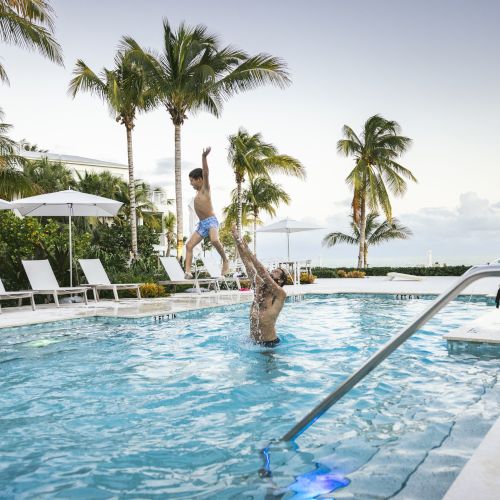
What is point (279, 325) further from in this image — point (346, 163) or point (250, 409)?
point (346, 163)

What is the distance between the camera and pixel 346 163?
29.7 meters

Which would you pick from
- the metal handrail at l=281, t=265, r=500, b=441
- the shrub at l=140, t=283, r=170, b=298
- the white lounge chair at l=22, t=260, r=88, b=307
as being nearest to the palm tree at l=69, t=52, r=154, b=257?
the shrub at l=140, t=283, r=170, b=298

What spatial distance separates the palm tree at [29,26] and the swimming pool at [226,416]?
9.58 meters

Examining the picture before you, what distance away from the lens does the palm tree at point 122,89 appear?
19.0 m

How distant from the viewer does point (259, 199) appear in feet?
107

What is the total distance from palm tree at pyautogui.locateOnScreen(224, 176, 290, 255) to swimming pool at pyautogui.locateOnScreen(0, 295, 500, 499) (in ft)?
80.6

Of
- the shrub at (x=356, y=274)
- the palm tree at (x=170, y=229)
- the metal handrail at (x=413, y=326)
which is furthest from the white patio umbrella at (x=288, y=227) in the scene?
the palm tree at (x=170, y=229)

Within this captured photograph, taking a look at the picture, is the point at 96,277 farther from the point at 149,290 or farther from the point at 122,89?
the point at 122,89

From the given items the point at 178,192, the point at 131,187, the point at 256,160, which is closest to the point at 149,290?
the point at 178,192

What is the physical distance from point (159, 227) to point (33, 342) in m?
31.4

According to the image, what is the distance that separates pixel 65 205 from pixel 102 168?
2682 cm

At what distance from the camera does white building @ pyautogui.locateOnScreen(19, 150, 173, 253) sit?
37.9 meters

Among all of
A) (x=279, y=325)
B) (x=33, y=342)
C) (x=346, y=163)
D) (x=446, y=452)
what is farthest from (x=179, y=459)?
(x=346, y=163)

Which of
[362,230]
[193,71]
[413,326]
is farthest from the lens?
[362,230]
